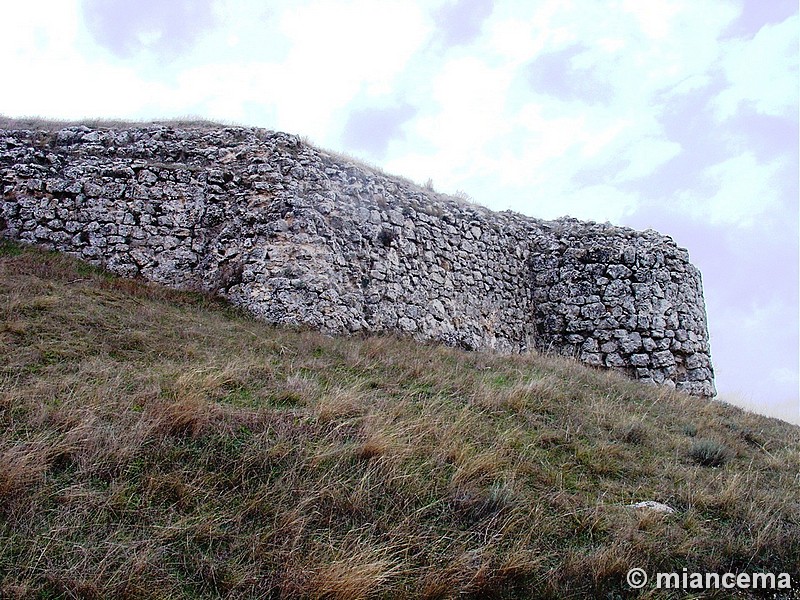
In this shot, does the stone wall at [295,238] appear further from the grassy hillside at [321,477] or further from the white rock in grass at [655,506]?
the white rock in grass at [655,506]

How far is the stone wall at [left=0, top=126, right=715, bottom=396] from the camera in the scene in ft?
33.4

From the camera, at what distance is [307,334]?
9.13 m

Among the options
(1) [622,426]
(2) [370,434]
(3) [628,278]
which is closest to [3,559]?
(2) [370,434]

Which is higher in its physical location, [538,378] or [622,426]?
[538,378]

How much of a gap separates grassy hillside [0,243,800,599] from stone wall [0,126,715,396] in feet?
6.61

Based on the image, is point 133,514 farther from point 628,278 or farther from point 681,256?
point 681,256

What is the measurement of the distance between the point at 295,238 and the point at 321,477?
614 cm

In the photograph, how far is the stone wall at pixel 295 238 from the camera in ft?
33.4

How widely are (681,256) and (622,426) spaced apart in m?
8.70

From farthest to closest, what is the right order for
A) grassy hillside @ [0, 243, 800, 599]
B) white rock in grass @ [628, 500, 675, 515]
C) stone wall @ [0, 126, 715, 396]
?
stone wall @ [0, 126, 715, 396] → white rock in grass @ [628, 500, 675, 515] → grassy hillside @ [0, 243, 800, 599]

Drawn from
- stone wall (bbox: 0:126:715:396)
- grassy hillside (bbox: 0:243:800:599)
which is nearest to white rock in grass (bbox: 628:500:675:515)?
grassy hillside (bbox: 0:243:800:599)

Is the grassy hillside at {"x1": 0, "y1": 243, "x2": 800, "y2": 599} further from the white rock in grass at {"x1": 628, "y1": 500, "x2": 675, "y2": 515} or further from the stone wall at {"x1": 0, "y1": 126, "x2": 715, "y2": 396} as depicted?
the stone wall at {"x1": 0, "y1": 126, "x2": 715, "y2": 396}

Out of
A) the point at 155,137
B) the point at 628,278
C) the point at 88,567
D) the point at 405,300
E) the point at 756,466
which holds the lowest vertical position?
the point at 88,567

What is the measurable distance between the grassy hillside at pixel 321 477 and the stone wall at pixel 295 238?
2014 millimetres
